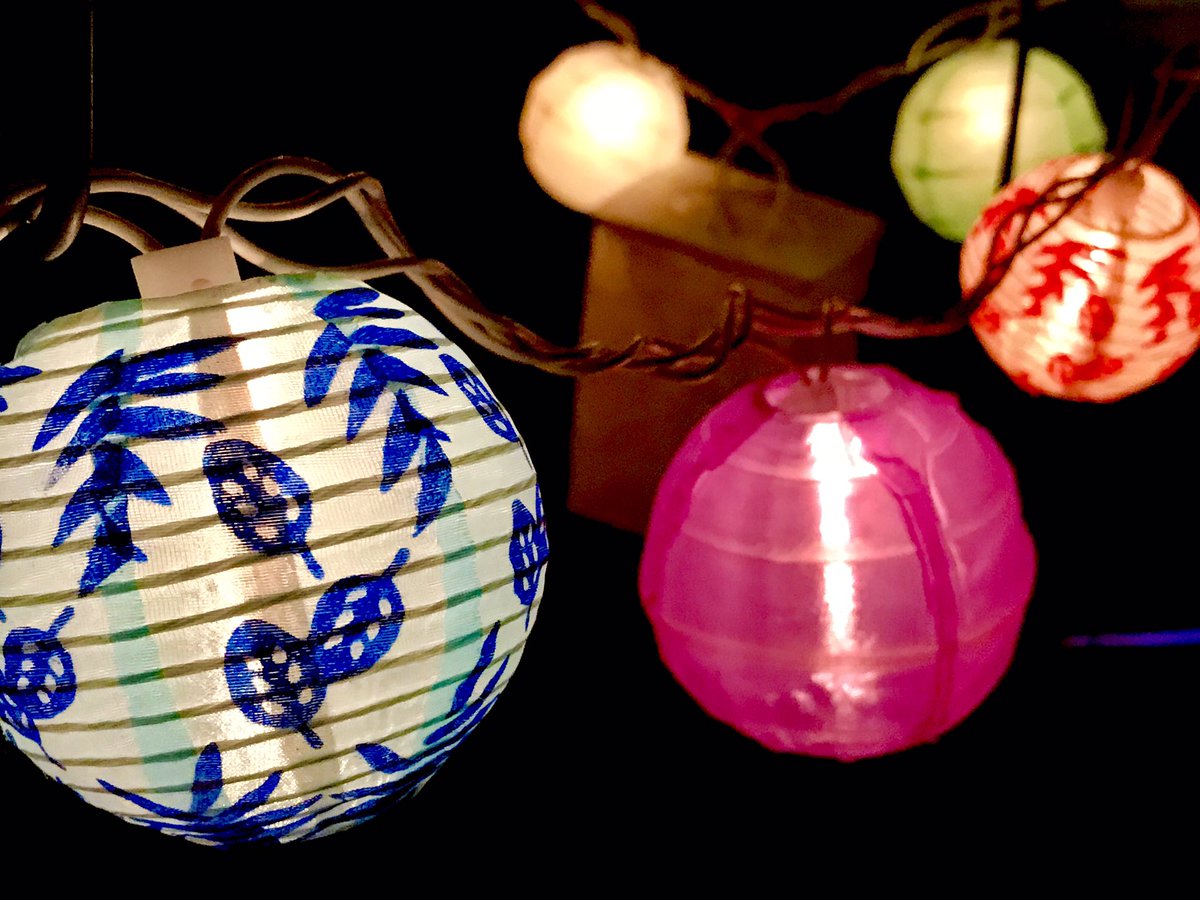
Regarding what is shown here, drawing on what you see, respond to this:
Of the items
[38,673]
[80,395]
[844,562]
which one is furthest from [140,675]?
[844,562]

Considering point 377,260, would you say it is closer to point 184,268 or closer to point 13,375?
point 184,268

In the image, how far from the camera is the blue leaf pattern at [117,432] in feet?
2.61

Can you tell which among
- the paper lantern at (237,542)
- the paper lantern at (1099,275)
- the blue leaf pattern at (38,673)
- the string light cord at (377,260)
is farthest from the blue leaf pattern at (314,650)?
the paper lantern at (1099,275)

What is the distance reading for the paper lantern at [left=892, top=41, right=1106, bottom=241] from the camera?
158 cm

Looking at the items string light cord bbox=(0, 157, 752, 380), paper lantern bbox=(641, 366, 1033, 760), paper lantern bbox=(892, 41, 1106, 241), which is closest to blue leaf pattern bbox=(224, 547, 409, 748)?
string light cord bbox=(0, 157, 752, 380)

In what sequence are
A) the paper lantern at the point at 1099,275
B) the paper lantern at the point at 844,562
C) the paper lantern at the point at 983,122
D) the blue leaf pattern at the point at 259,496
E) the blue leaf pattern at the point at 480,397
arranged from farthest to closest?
the paper lantern at the point at 983,122 → the paper lantern at the point at 1099,275 → the paper lantern at the point at 844,562 → the blue leaf pattern at the point at 480,397 → the blue leaf pattern at the point at 259,496

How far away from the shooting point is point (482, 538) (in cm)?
90

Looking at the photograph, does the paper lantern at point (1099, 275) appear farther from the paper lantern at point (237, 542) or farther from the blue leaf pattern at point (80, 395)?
the blue leaf pattern at point (80, 395)

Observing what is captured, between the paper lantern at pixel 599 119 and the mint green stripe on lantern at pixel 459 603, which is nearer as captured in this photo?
the mint green stripe on lantern at pixel 459 603

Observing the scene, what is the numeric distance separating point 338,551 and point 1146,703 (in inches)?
51.6

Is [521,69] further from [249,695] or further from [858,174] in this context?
[249,695]

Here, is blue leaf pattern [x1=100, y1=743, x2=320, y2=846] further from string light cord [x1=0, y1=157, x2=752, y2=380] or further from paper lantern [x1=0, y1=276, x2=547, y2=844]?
string light cord [x1=0, y1=157, x2=752, y2=380]

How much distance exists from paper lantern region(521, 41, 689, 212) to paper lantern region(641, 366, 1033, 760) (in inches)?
22.7

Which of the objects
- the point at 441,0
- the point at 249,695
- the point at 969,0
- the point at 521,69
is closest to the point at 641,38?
the point at 521,69
